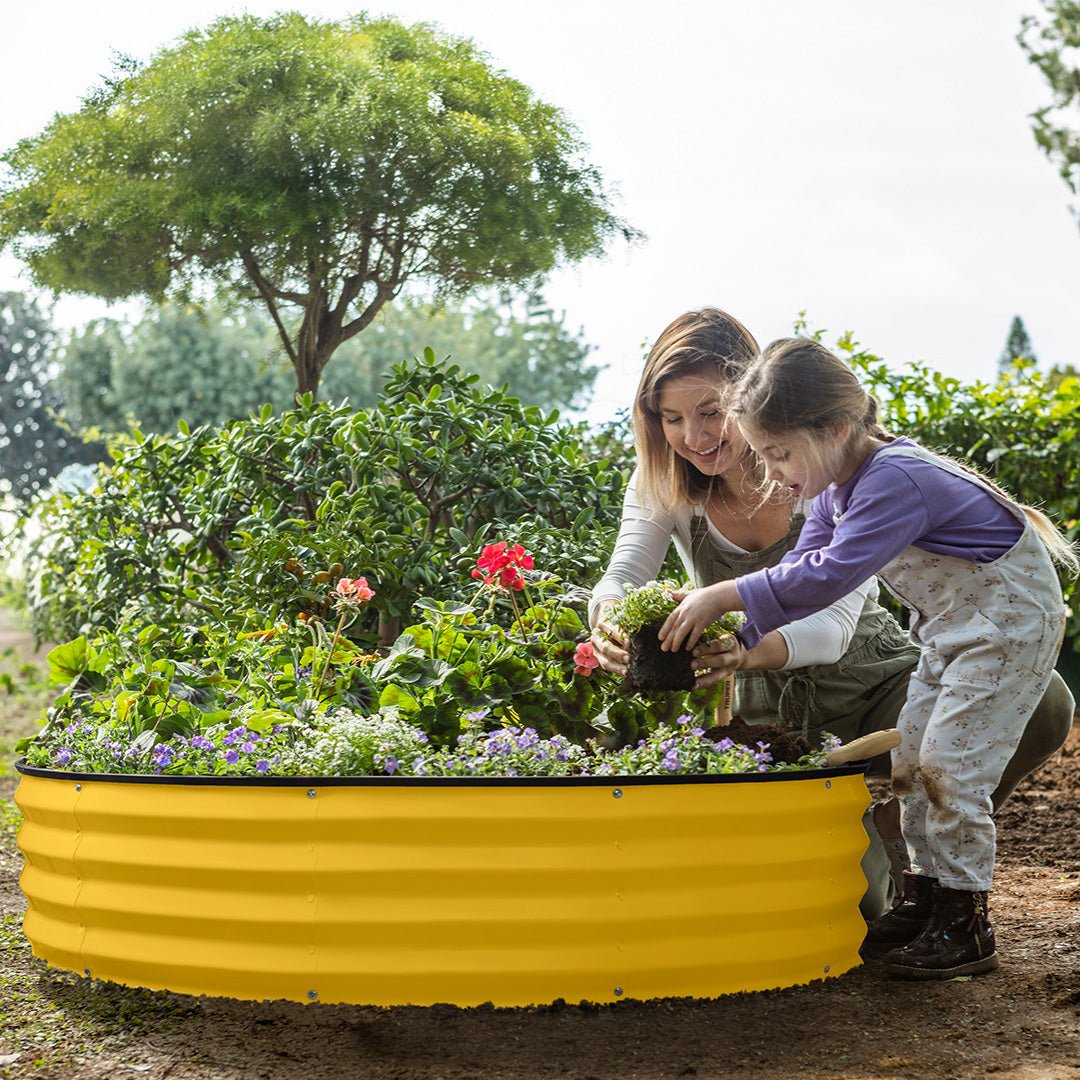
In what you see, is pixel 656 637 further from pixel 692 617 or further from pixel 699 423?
pixel 699 423

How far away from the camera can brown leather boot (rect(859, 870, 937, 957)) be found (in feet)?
8.04

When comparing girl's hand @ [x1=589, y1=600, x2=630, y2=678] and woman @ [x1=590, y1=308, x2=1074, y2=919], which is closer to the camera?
girl's hand @ [x1=589, y1=600, x2=630, y2=678]

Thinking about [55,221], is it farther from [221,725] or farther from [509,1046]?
[509,1046]

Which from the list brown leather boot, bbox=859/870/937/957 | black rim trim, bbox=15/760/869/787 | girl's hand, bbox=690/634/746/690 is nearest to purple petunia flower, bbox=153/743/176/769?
black rim trim, bbox=15/760/869/787

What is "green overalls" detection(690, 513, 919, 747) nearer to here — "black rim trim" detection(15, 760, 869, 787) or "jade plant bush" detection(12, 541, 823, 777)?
"jade plant bush" detection(12, 541, 823, 777)

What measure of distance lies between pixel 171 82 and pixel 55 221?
0.82m

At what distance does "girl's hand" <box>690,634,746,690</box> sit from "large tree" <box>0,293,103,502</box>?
23330 millimetres

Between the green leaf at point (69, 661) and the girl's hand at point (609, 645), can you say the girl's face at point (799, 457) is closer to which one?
the girl's hand at point (609, 645)

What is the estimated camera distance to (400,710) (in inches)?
99.2

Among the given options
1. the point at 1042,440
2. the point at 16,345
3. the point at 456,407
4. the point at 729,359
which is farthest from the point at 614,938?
the point at 16,345

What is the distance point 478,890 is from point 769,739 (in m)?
0.68

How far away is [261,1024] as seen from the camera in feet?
6.58

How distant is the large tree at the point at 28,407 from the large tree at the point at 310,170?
19740mm


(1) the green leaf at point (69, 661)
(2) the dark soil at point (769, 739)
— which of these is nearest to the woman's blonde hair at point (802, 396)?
(2) the dark soil at point (769, 739)
